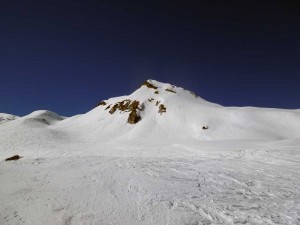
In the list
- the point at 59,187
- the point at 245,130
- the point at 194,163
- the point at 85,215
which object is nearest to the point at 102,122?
the point at 245,130

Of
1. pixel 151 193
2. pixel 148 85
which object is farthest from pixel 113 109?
pixel 151 193

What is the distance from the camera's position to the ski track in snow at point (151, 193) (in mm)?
7625

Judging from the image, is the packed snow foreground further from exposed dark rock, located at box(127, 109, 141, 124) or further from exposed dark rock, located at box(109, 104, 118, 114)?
exposed dark rock, located at box(109, 104, 118, 114)

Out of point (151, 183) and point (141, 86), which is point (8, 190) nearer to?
point (151, 183)

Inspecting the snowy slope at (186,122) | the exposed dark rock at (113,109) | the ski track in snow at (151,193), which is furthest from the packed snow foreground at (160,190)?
the exposed dark rock at (113,109)

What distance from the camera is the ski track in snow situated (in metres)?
7.62

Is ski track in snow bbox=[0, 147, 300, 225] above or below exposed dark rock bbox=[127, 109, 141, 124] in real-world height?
below

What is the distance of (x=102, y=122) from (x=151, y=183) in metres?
40.2

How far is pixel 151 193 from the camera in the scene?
9.80m

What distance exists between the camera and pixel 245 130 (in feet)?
114

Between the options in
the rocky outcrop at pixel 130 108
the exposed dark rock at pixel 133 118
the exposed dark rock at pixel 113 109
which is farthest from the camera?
the exposed dark rock at pixel 113 109

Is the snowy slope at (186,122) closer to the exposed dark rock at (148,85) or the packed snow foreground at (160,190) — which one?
the exposed dark rock at (148,85)

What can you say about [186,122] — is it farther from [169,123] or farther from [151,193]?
[151,193]

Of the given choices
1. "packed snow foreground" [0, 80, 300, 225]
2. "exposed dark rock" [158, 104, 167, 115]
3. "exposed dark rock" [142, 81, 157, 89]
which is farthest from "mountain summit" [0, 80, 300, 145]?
"packed snow foreground" [0, 80, 300, 225]
